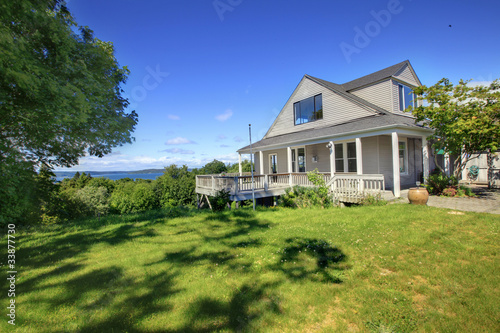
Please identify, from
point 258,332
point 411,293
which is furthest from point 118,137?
point 411,293

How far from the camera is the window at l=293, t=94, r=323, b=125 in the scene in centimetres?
1609

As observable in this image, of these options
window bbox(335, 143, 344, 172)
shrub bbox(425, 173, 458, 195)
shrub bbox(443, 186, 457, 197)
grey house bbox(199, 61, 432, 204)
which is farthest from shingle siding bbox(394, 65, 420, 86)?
shrub bbox(443, 186, 457, 197)

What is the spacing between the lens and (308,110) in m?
17.0

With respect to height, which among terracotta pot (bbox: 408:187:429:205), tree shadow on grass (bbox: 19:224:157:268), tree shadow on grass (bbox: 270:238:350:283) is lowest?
tree shadow on grass (bbox: 19:224:157:268)

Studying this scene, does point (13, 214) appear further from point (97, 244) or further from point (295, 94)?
point (295, 94)

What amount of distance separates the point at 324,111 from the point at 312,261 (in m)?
13.5

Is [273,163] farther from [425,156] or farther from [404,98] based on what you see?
[425,156]

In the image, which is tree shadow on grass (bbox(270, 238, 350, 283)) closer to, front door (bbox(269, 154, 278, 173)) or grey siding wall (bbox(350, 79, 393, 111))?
grey siding wall (bbox(350, 79, 393, 111))

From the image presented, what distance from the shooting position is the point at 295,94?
59.1 ft

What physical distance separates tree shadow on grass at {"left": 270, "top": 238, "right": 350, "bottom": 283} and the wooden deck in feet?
19.9

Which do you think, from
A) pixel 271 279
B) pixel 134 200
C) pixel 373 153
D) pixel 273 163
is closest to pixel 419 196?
pixel 373 153

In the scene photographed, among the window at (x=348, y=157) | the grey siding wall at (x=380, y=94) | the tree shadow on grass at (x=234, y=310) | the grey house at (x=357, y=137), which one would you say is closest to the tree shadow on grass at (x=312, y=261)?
the tree shadow on grass at (x=234, y=310)

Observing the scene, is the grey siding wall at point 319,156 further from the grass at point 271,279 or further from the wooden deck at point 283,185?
the grass at point 271,279

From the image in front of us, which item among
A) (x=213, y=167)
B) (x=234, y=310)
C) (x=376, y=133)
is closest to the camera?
(x=234, y=310)
